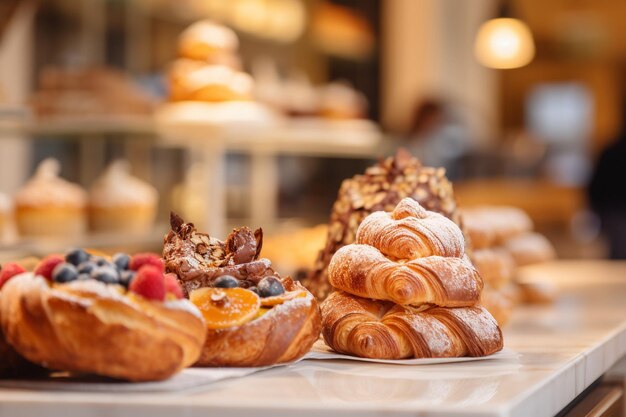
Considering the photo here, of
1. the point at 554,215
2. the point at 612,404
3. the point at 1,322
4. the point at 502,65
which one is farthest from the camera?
the point at 554,215

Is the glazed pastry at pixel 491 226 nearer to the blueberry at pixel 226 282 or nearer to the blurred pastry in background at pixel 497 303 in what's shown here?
the blurred pastry in background at pixel 497 303

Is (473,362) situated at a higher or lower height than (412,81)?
lower

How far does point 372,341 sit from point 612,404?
0.57 metres

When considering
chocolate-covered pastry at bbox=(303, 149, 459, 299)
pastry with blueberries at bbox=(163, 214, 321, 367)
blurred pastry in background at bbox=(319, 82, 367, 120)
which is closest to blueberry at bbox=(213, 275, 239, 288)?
pastry with blueberries at bbox=(163, 214, 321, 367)

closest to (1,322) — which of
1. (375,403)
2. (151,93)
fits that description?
(375,403)

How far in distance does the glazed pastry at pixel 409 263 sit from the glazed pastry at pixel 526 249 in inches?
50.0

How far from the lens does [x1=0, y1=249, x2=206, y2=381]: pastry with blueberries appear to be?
1334 millimetres

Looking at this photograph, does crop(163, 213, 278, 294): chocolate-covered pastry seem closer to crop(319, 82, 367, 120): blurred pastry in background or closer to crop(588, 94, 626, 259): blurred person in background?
crop(319, 82, 367, 120): blurred pastry in background

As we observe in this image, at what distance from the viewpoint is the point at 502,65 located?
28.8 ft

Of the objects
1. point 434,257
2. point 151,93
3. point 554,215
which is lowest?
point 554,215

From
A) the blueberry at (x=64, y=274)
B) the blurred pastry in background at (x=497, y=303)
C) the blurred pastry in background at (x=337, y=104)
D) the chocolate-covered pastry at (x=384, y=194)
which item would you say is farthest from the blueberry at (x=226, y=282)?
the blurred pastry in background at (x=337, y=104)

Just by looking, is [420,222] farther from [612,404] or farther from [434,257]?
[612,404]

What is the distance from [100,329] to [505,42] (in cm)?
725

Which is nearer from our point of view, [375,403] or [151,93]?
[375,403]
